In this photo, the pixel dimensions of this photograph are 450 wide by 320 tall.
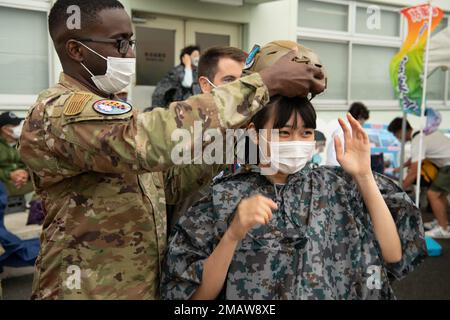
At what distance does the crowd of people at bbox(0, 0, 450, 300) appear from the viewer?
3.97 feet

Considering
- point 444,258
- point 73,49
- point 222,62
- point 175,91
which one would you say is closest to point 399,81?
point 444,258

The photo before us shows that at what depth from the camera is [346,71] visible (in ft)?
27.8

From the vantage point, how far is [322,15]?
311 inches

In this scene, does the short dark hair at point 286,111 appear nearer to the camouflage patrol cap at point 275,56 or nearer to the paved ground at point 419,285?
the camouflage patrol cap at point 275,56

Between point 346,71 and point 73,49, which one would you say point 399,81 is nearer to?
point 346,71

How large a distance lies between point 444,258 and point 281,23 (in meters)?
4.08

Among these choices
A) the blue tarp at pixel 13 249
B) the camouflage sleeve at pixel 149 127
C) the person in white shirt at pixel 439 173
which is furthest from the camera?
Answer: the person in white shirt at pixel 439 173

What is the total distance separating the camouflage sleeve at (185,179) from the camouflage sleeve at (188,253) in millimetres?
143

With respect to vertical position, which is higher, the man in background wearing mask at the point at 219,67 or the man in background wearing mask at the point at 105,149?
the man in background wearing mask at the point at 219,67

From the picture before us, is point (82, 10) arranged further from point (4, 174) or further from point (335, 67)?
point (335, 67)

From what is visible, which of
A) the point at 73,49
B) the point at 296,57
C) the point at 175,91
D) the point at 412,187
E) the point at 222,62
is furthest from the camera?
the point at 412,187

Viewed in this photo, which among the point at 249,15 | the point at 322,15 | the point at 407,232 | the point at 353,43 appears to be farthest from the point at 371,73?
the point at 407,232

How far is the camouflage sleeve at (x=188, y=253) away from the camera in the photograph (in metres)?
1.37

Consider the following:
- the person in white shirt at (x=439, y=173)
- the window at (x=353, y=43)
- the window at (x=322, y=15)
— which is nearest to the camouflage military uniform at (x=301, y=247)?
the person in white shirt at (x=439, y=173)
